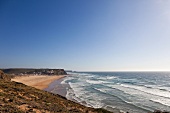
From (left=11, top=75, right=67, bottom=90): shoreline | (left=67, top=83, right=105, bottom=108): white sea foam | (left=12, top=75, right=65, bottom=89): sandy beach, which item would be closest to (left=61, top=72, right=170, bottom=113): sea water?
(left=67, top=83, right=105, bottom=108): white sea foam

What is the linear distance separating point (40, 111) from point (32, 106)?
1265 mm

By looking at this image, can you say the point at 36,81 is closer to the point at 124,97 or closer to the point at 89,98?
the point at 89,98

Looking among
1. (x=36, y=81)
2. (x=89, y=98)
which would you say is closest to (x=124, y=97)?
(x=89, y=98)

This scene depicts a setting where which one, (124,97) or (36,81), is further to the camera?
(36,81)

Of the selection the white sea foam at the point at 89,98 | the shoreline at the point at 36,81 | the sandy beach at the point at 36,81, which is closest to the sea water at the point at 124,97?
the white sea foam at the point at 89,98

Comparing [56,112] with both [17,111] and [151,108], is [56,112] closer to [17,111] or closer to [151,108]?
[17,111]

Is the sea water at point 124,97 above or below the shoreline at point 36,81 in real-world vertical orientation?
below

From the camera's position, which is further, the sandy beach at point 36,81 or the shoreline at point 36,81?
the sandy beach at point 36,81

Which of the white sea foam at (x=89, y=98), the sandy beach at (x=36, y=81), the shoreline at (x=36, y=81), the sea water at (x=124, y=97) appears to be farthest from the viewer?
the sandy beach at (x=36, y=81)

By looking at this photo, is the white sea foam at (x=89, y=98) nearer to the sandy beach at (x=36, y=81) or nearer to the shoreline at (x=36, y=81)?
the shoreline at (x=36, y=81)

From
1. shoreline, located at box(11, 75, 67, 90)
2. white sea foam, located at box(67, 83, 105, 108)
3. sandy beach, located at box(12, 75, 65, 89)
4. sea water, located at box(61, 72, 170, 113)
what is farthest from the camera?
sandy beach, located at box(12, 75, 65, 89)

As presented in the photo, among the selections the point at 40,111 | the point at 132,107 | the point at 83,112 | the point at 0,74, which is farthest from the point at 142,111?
the point at 0,74

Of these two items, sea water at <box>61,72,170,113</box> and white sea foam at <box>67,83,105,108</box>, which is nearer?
sea water at <box>61,72,170,113</box>

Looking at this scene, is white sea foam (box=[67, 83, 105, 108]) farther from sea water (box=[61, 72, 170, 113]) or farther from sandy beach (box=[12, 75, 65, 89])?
sandy beach (box=[12, 75, 65, 89])
